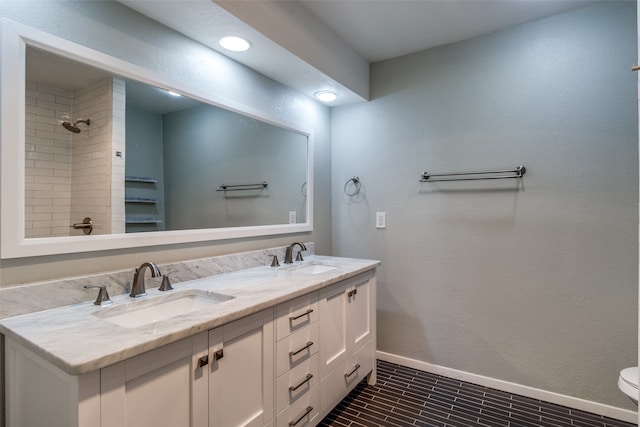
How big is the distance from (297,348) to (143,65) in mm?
1491

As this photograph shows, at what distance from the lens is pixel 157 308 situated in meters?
1.41

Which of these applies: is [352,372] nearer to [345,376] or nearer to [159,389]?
[345,376]

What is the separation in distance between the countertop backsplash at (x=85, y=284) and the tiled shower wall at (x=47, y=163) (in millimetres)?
191

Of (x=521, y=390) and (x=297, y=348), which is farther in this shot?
(x=521, y=390)

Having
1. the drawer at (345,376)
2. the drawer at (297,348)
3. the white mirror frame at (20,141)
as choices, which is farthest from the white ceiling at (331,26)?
the drawer at (345,376)

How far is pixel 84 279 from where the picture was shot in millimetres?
1306

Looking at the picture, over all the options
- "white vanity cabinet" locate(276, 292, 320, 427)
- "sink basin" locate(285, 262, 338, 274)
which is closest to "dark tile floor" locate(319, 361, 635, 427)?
"white vanity cabinet" locate(276, 292, 320, 427)

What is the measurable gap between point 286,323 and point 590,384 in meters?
1.88

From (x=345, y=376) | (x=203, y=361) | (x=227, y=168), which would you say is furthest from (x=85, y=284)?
(x=345, y=376)

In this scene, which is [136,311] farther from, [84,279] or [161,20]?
[161,20]

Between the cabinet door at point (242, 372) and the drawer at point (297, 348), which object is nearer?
the cabinet door at point (242, 372)

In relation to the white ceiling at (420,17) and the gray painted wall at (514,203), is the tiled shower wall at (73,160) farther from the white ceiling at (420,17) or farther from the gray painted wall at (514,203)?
the gray painted wall at (514,203)

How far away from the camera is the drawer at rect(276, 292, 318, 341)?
147 centimetres

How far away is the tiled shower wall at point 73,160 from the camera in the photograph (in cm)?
121
